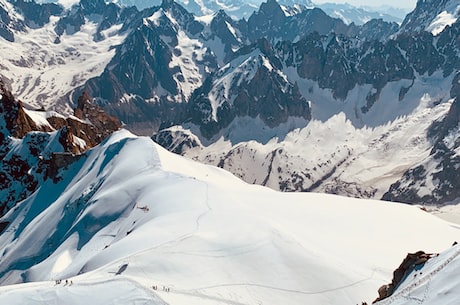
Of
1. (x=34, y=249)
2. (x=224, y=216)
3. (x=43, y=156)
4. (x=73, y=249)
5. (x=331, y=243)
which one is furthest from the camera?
(x=43, y=156)

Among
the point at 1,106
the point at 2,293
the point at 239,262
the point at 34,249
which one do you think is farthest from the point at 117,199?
the point at 1,106

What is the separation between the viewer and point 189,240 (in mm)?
54312

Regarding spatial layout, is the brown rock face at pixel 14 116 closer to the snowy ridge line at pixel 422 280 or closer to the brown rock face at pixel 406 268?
the brown rock face at pixel 406 268

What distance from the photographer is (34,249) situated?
306 feet

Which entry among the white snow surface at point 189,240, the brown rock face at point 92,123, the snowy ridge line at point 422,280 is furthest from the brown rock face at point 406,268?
the brown rock face at point 92,123

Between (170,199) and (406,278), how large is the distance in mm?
42336

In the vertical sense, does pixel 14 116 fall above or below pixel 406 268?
below

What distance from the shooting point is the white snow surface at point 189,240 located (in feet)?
144

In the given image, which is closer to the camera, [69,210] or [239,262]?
[239,262]

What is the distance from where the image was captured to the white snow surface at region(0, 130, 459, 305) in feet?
144

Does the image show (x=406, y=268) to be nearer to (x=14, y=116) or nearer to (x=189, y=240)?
(x=189, y=240)

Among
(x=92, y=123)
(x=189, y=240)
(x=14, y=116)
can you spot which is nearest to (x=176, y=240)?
(x=189, y=240)

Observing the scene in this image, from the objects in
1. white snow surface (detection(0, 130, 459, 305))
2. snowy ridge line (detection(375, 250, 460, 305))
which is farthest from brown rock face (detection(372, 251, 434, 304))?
white snow surface (detection(0, 130, 459, 305))

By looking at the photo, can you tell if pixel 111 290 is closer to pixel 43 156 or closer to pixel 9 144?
pixel 43 156
